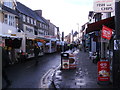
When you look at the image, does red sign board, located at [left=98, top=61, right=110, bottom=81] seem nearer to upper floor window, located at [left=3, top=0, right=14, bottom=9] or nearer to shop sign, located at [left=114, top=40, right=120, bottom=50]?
shop sign, located at [left=114, top=40, right=120, bottom=50]

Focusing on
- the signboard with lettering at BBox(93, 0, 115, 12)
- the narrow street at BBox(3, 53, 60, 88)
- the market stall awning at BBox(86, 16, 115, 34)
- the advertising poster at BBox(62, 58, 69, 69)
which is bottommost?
the narrow street at BBox(3, 53, 60, 88)

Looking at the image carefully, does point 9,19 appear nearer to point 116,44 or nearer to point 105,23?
point 105,23

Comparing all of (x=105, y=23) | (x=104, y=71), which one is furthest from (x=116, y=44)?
(x=104, y=71)

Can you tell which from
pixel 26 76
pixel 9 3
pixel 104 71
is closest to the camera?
pixel 104 71

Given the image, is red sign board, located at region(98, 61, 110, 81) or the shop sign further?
red sign board, located at region(98, 61, 110, 81)

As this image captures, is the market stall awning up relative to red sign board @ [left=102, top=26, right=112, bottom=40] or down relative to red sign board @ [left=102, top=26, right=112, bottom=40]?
up

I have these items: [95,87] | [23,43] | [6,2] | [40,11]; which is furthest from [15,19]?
[40,11]

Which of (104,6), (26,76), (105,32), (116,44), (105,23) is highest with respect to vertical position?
(104,6)

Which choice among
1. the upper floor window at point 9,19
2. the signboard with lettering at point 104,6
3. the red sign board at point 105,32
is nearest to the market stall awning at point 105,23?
the signboard with lettering at point 104,6

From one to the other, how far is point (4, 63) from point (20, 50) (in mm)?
9239

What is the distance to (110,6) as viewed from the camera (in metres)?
6.95

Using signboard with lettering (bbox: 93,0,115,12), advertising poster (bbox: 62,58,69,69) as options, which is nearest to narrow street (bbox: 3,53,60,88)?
advertising poster (bbox: 62,58,69,69)

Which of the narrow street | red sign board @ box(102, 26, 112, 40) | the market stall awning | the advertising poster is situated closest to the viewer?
red sign board @ box(102, 26, 112, 40)

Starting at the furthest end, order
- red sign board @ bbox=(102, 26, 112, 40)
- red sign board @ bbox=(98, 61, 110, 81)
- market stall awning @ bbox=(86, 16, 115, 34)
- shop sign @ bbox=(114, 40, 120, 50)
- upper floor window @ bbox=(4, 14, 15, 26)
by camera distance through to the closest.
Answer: upper floor window @ bbox=(4, 14, 15, 26) < market stall awning @ bbox=(86, 16, 115, 34) < red sign board @ bbox=(98, 61, 110, 81) < red sign board @ bbox=(102, 26, 112, 40) < shop sign @ bbox=(114, 40, 120, 50)
